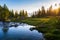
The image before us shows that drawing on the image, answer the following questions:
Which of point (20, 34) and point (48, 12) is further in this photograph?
point (48, 12)

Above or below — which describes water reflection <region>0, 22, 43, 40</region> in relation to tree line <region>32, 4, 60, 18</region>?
below

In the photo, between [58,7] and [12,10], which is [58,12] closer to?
[58,7]

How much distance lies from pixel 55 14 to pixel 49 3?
124 cm

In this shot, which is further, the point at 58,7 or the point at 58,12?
the point at 58,7

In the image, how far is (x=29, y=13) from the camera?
1327cm

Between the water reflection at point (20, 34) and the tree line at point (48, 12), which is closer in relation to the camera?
the water reflection at point (20, 34)

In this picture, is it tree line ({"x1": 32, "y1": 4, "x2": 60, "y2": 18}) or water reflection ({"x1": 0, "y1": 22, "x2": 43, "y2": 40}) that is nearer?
water reflection ({"x1": 0, "y1": 22, "x2": 43, "y2": 40})

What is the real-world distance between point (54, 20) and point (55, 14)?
124 centimetres

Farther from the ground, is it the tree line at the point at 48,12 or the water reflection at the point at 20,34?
the tree line at the point at 48,12

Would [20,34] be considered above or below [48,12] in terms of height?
below

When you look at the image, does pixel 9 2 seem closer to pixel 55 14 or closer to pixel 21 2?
pixel 21 2

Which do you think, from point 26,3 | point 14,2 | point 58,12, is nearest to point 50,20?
point 58,12

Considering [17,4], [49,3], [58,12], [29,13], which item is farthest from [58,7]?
[17,4]

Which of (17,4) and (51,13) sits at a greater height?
(17,4)
